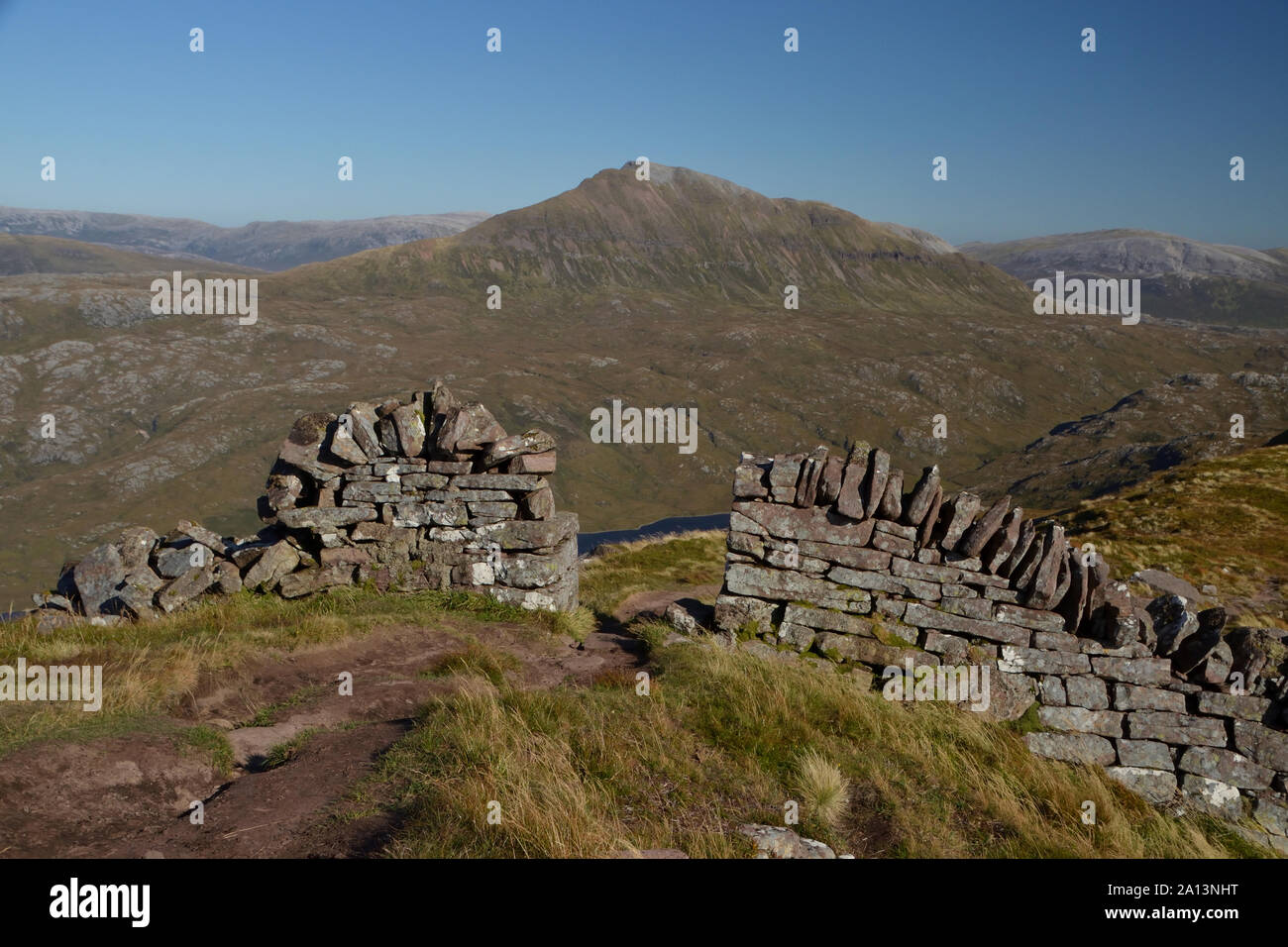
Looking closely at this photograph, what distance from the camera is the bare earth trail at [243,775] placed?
253 inches

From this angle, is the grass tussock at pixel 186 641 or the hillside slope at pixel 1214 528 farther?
the hillside slope at pixel 1214 528

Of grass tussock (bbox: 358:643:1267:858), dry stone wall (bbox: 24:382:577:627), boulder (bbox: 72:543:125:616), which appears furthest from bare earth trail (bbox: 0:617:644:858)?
boulder (bbox: 72:543:125:616)

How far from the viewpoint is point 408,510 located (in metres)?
15.9

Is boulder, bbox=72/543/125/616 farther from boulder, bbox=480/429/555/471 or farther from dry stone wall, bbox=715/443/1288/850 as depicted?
dry stone wall, bbox=715/443/1288/850

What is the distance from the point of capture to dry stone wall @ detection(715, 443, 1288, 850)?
35.9ft

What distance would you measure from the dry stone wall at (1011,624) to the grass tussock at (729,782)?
1135 millimetres

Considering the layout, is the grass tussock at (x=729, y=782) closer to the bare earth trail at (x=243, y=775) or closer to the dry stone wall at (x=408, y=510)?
the bare earth trail at (x=243, y=775)

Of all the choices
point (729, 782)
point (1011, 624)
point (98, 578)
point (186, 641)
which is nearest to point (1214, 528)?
point (1011, 624)

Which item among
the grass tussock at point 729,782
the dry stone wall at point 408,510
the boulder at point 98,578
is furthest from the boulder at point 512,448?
the boulder at point 98,578

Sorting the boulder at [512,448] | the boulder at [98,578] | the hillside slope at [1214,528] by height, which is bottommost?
the hillside slope at [1214,528]

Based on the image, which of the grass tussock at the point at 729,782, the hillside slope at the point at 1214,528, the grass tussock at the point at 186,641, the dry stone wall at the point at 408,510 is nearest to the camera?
the grass tussock at the point at 729,782

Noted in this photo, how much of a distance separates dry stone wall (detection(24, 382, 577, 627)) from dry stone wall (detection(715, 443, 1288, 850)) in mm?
4772

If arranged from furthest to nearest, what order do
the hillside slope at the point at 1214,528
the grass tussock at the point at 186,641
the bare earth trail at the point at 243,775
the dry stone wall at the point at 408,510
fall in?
1. the hillside slope at the point at 1214,528
2. the dry stone wall at the point at 408,510
3. the grass tussock at the point at 186,641
4. the bare earth trail at the point at 243,775
